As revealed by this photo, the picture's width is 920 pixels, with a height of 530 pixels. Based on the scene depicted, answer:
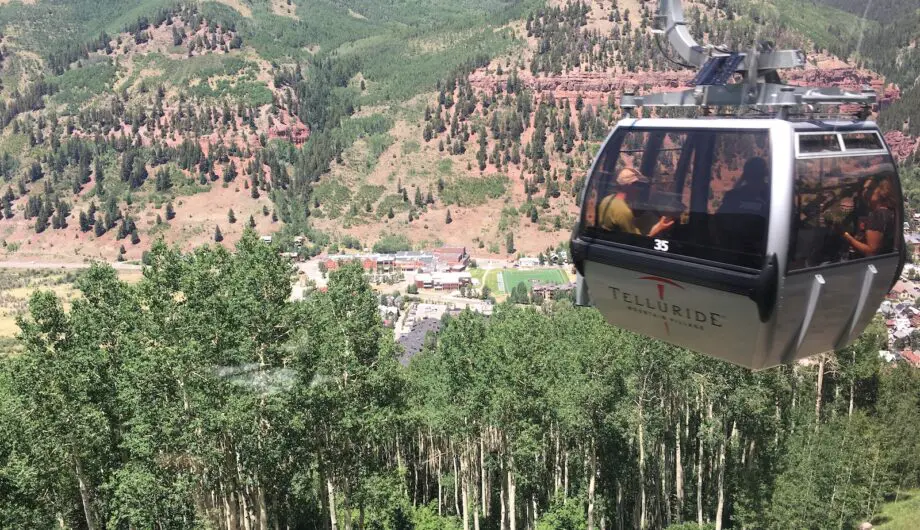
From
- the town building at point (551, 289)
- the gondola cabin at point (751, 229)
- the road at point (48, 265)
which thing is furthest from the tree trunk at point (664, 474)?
the road at point (48, 265)

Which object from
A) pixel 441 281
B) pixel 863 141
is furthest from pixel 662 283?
pixel 441 281

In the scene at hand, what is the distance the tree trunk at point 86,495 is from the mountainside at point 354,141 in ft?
373

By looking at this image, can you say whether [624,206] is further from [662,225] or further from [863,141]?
[863,141]

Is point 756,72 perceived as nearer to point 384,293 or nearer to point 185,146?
point 384,293

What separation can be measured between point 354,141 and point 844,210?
168754 millimetres

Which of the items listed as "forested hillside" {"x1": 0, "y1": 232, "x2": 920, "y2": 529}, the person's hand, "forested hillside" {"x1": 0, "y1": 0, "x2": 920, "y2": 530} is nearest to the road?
"forested hillside" {"x1": 0, "y1": 0, "x2": 920, "y2": 530}

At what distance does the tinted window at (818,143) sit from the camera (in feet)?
30.1

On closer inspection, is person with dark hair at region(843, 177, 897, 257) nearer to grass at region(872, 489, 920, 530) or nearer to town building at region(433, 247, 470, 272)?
grass at region(872, 489, 920, 530)

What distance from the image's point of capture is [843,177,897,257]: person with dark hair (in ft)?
A: 32.1

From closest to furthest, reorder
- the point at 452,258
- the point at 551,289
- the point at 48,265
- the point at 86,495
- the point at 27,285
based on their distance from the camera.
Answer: the point at 86,495, the point at 551,289, the point at 27,285, the point at 452,258, the point at 48,265

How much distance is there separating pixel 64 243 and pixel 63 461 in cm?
14143

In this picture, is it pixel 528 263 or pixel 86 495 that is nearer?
pixel 86 495

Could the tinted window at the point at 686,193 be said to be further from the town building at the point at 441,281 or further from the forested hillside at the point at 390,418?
the town building at the point at 441,281

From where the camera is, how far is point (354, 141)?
568 ft
